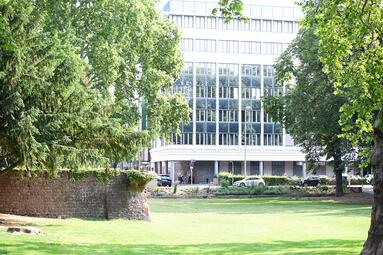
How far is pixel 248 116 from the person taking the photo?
329ft

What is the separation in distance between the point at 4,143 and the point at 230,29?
8067 cm

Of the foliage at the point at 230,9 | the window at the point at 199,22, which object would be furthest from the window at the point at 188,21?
the foliage at the point at 230,9

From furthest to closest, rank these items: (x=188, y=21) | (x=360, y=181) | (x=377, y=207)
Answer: (x=188, y=21)
(x=360, y=181)
(x=377, y=207)

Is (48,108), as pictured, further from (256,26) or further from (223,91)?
(256,26)

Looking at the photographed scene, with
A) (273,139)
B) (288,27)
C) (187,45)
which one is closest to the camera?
(187,45)

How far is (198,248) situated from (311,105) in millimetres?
35423

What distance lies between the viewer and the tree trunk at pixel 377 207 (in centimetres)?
1334

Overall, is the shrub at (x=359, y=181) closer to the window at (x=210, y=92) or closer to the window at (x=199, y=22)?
the window at (x=210, y=92)

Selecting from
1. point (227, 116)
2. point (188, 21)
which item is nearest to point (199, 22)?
point (188, 21)

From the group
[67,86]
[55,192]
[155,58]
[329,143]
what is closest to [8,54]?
[67,86]

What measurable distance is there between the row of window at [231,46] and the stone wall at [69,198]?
222ft

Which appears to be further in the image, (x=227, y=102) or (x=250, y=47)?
(x=250, y=47)

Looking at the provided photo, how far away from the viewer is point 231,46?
100688 millimetres

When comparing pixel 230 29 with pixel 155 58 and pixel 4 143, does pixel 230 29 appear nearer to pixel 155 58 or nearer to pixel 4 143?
pixel 155 58
